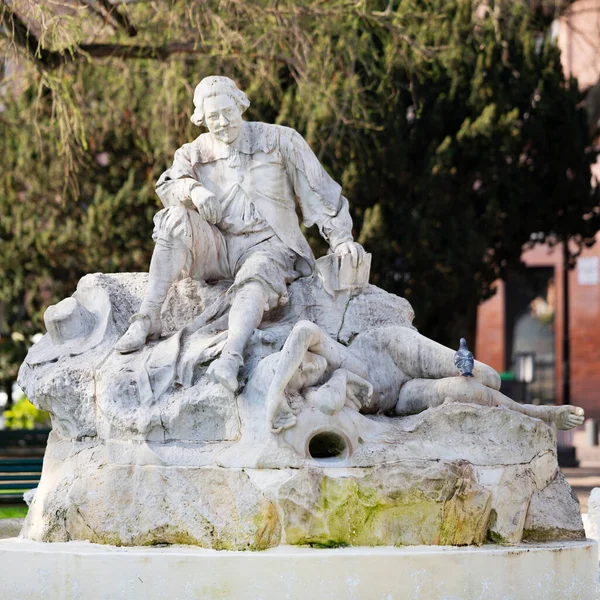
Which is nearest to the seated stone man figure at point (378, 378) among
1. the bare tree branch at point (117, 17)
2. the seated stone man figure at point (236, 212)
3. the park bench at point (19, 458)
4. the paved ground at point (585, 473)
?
the seated stone man figure at point (236, 212)

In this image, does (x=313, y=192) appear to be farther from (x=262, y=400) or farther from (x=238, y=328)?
(x=262, y=400)

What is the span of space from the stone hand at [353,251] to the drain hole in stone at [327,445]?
151cm

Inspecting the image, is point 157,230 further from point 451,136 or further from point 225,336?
point 451,136

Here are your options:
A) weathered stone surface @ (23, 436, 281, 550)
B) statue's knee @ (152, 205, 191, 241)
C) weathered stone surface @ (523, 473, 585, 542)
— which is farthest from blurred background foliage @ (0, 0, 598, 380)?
weathered stone surface @ (23, 436, 281, 550)

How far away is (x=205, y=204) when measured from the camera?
8.63 meters

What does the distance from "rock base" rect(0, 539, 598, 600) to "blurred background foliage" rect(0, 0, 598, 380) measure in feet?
28.3

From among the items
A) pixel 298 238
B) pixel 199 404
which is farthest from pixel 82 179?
pixel 199 404

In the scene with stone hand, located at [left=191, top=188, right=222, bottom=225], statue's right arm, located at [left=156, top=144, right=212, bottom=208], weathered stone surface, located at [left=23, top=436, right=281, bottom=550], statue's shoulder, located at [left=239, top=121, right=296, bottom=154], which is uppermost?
statue's shoulder, located at [left=239, top=121, right=296, bottom=154]

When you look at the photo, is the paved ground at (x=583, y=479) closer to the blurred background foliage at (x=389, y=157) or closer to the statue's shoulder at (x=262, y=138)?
the blurred background foliage at (x=389, y=157)

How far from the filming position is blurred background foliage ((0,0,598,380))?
53.4 feet

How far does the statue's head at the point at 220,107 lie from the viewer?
28.9 ft

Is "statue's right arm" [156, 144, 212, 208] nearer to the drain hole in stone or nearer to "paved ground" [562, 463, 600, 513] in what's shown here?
the drain hole in stone

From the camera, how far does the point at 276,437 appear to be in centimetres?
745

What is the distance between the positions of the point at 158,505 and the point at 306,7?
7.51 meters
